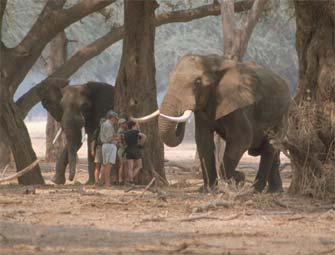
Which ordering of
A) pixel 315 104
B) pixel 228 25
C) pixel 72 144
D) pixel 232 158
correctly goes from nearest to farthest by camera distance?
pixel 315 104 → pixel 232 158 → pixel 72 144 → pixel 228 25

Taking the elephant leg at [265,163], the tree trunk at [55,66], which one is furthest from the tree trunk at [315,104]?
the tree trunk at [55,66]

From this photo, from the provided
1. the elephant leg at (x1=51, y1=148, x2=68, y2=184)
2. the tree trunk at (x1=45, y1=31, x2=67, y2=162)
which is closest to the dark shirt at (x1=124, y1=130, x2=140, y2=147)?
the elephant leg at (x1=51, y1=148, x2=68, y2=184)

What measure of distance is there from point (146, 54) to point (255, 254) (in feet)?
30.3

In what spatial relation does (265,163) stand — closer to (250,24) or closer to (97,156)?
(97,156)

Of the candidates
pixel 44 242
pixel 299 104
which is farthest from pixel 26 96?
pixel 44 242

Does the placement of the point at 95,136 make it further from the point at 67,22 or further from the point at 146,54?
the point at 67,22

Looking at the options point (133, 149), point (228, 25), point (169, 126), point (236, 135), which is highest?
point (228, 25)

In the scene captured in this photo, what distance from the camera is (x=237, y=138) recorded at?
605 inches

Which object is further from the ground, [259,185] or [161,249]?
[161,249]

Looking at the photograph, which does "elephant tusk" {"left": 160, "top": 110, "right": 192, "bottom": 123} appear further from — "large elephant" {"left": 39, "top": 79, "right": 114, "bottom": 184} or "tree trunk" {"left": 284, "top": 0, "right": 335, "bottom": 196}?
"large elephant" {"left": 39, "top": 79, "right": 114, "bottom": 184}

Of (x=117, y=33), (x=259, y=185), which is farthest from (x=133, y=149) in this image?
(x=117, y=33)

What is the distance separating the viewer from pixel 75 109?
19.6 metres

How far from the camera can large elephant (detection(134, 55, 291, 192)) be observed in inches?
597

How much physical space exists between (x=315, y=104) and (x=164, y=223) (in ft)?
9.67
